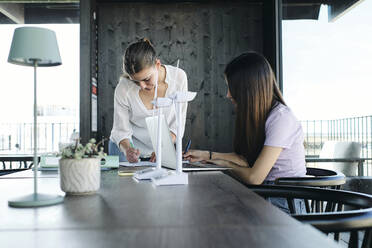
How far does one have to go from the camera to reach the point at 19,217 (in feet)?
2.73

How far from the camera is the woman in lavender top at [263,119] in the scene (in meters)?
1.71

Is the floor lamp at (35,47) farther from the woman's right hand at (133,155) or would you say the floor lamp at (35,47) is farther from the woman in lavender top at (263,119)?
the woman's right hand at (133,155)

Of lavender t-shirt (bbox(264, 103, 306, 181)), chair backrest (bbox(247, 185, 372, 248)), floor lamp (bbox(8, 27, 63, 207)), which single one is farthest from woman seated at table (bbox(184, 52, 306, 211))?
floor lamp (bbox(8, 27, 63, 207))

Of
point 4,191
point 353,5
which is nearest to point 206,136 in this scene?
point 353,5

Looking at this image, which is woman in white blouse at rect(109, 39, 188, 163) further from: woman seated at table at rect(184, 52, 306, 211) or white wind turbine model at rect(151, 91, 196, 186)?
white wind turbine model at rect(151, 91, 196, 186)

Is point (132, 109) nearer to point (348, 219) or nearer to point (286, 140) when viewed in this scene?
point (286, 140)

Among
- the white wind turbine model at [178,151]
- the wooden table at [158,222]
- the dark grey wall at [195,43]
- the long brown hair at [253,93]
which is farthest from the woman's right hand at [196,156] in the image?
the dark grey wall at [195,43]

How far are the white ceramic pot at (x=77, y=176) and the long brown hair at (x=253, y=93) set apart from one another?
2.97ft

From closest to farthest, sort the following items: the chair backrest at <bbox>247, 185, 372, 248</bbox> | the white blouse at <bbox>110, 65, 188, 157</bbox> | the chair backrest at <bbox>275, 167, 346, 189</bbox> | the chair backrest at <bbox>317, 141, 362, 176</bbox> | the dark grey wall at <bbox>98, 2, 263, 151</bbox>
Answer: the chair backrest at <bbox>247, 185, 372, 248</bbox>
the chair backrest at <bbox>275, 167, 346, 189</bbox>
the white blouse at <bbox>110, 65, 188, 157</bbox>
the chair backrest at <bbox>317, 141, 362, 176</bbox>
the dark grey wall at <bbox>98, 2, 263, 151</bbox>

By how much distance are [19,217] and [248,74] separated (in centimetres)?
123

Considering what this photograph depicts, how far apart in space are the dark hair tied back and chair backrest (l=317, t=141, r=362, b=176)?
5.49 feet

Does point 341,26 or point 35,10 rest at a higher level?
point 35,10

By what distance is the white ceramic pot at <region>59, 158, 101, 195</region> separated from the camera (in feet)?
3.61

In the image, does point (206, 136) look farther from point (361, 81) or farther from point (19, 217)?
point (19, 217)
